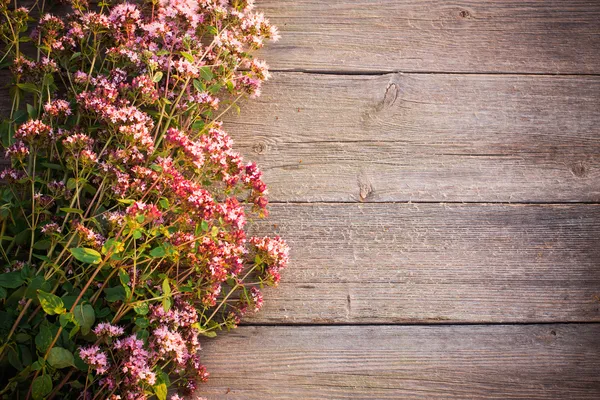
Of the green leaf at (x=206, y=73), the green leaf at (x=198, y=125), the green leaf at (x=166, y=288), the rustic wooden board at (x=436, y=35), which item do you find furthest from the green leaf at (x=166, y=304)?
the rustic wooden board at (x=436, y=35)

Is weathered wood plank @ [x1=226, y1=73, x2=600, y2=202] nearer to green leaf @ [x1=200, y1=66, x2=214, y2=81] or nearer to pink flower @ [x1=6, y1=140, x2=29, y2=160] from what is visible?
green leaf @ [x1=200, y1=66, x2=214, y2=81]

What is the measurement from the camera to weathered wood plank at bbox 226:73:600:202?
1.52 meters

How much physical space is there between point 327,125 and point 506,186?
53 cm

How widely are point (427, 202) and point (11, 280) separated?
1038mm

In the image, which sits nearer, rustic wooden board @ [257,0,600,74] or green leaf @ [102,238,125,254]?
green leaf @ [102,238,125,254]

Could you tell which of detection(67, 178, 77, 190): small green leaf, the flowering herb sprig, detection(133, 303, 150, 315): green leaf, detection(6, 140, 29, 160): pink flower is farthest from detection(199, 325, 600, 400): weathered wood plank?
detection(6, 140, 29, 160): pink flower

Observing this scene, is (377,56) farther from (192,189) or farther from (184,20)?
(192,189)

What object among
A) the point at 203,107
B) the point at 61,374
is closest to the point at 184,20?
the point at 203,107

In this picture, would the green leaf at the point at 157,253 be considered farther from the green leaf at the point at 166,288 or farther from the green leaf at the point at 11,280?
the green leaf at the point at 11,280

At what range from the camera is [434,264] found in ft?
4.93

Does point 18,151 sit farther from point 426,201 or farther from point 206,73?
point 426,201

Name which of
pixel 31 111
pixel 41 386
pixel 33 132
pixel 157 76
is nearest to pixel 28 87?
pixel 31 111

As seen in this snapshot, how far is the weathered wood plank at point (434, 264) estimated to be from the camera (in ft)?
4.82

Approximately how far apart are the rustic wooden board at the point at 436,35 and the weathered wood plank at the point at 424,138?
45 millimetres
